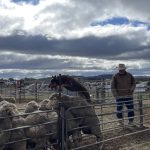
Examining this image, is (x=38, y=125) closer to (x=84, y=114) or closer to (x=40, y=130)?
(x=40, y=130)

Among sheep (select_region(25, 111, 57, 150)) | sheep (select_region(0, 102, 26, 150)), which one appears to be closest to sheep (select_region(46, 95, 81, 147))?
sheep (select_region(25, 111, 57, 150))

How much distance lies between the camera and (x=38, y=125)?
6828mm

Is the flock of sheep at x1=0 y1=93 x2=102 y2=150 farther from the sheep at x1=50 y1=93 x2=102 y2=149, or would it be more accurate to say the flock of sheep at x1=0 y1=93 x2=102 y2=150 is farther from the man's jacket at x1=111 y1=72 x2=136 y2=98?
the man's jacket at x1=111 y1=72 x2=136 y2=98

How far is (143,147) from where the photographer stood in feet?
31.7

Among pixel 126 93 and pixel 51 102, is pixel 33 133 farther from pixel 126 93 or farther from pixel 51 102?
pixel 126 93

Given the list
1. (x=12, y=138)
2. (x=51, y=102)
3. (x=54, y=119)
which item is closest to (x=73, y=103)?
(x=51, y=102)

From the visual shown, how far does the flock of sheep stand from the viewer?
6.78m

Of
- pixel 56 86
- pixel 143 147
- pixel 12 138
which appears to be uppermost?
pixel 56 86

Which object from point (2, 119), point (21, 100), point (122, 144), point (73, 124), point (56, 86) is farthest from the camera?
point (21, 100)

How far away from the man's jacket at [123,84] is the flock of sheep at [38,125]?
3592mm

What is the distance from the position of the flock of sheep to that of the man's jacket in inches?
141

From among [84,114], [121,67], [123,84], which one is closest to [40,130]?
[84,114]

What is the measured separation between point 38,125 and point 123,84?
6315mm

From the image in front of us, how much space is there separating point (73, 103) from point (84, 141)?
1.03 meters
